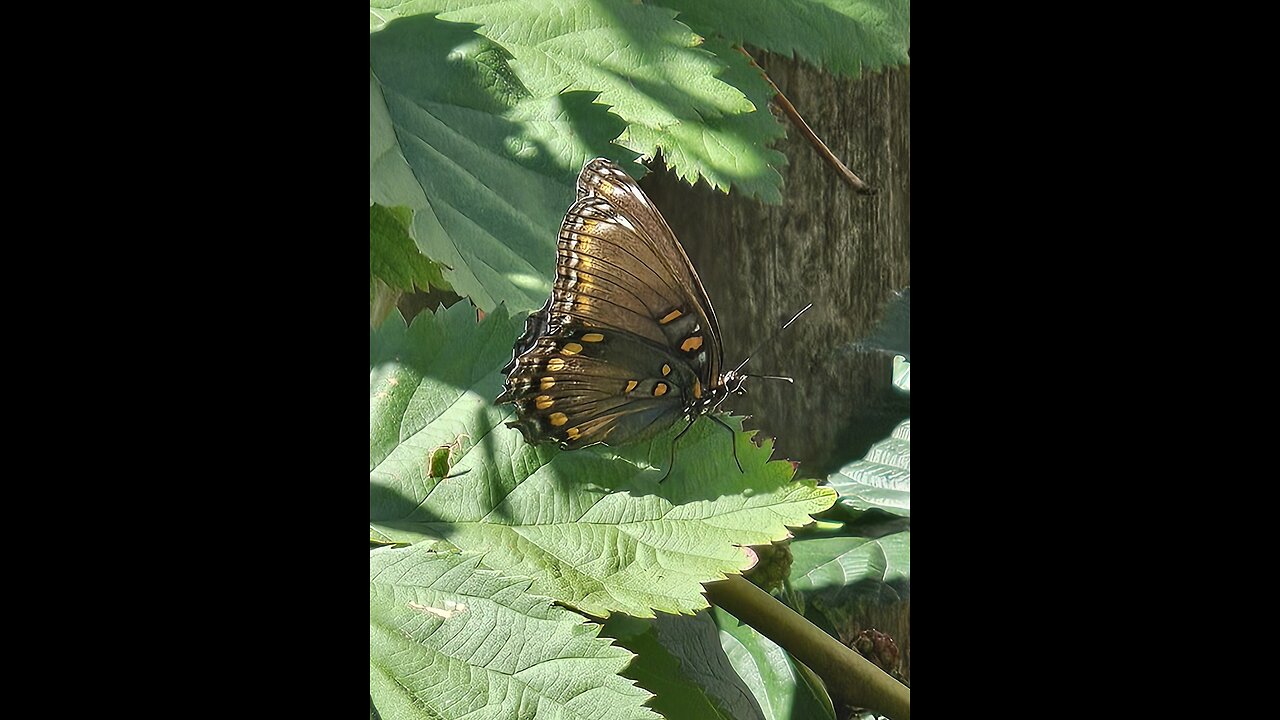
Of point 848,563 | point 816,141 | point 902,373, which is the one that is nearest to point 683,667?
point 848,563

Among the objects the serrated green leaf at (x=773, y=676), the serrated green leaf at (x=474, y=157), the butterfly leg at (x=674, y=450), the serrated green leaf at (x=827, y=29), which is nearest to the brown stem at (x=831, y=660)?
the serrated green leaf at (x=773, y=676)

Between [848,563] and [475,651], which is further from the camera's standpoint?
[848,563]

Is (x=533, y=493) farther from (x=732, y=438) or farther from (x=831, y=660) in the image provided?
(x=831, y=660)

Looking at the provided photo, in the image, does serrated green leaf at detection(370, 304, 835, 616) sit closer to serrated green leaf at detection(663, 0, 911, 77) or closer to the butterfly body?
the butterfly body

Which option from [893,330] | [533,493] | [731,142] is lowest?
[533,493]

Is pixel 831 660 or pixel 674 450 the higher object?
pixel 674 450

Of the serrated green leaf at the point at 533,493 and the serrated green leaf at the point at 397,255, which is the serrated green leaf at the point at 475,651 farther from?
the serrated green leaf at the point at 397,255

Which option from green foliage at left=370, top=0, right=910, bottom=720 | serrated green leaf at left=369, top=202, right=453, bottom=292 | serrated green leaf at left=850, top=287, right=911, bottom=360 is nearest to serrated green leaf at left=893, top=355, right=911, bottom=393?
serrated green leaf at left=850, top=287, right=911, bottom=360
